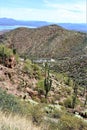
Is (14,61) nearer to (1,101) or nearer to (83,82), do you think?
(1,101)

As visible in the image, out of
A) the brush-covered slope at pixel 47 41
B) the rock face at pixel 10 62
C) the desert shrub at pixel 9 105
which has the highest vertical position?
the desert shrub at pixel 9 105

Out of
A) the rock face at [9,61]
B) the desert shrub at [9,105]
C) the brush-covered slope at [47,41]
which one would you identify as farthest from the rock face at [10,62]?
the brush-covered slope at [47,41]

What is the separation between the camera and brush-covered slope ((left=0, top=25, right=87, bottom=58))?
106 m

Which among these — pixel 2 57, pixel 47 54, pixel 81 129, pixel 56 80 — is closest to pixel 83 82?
pixel 56 80

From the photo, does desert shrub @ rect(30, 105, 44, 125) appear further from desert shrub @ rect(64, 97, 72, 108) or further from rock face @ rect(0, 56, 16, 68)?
desert shrub @ rect(64, 97, 72, 108)

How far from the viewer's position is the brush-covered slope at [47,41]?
10557cm

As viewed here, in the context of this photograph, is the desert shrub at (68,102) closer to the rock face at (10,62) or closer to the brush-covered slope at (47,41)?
the rock face at (10,62)

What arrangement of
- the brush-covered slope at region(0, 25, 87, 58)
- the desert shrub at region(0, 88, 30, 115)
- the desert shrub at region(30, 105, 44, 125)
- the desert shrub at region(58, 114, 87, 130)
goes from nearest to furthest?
1. the desert shrub at region(0, 88, 30, 115)
2. the desert shrub at region(30, 105, 44, 125)
3. the desert shrub at region(58, 114, 87, 130)
4. the brush-covered slope at region(0, 25, 87, 58)

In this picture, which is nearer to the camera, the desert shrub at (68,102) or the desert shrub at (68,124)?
the desert shrub at (68,124)

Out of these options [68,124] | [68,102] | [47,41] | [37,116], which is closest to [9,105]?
[37,116]

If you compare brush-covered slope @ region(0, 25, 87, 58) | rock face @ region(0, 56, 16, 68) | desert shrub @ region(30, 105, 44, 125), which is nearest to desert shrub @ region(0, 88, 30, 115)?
desert shrub @ region(30, 105, 44, 125)

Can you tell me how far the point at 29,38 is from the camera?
389 ft

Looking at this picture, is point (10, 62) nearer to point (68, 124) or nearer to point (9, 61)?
point (9, 61)

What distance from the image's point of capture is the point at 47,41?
113688 mm
